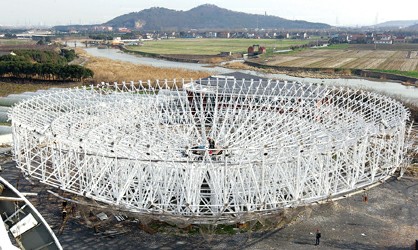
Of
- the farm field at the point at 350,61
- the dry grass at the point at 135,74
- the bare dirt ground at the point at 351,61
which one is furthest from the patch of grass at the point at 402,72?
the dry grass at the point at 135,74

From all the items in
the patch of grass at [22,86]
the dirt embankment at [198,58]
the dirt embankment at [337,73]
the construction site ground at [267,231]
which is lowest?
the construction site ground at [267,231]

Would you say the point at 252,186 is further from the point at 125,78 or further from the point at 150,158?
the point at 125,78

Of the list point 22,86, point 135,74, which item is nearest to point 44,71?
point 22,86

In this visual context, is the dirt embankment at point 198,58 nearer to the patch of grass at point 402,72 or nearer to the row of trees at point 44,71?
the patch of grass at point 402,72

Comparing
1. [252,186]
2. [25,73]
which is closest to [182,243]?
[252,186]

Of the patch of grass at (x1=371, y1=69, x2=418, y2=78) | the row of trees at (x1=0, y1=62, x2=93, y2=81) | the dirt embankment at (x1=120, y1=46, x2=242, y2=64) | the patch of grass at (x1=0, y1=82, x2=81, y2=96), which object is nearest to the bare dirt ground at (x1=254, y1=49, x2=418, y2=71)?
the patch of grass at (x1=371, y1=69, x2=418, y2=78)

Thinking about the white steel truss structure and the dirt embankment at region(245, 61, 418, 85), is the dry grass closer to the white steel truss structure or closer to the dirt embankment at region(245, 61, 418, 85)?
the dirt embankment at region(245, 61, 418, 85)
